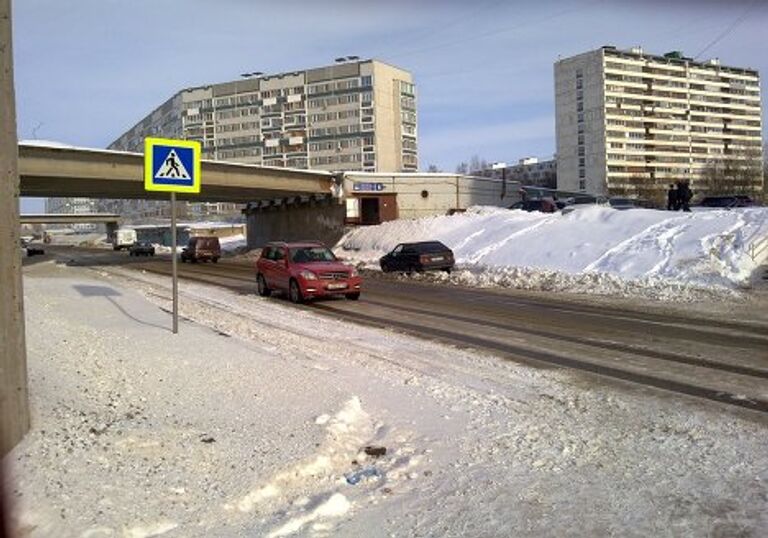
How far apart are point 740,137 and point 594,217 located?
129 meters

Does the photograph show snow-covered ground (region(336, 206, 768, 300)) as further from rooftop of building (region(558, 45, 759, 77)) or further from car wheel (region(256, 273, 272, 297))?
rooftop of building (region(558, 45, 759, 77))

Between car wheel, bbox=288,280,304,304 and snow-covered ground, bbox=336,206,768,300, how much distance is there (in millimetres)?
7778

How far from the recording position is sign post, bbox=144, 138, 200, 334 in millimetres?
11328

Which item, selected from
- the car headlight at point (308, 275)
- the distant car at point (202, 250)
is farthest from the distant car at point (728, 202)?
the car headlight at point (308, 275)

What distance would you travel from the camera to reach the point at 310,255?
70.6 ft

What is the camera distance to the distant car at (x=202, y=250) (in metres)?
47.8

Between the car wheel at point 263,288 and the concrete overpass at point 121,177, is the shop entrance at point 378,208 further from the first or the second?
the car wheel at point 263,288

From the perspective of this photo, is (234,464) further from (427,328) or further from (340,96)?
(340,96)

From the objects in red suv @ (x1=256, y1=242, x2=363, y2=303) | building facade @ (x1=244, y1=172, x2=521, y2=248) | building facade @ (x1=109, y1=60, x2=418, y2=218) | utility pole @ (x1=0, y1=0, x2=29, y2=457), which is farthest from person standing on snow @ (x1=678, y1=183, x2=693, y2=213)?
building facade @ (x1=109, y1=60, x2=418, y2=218)

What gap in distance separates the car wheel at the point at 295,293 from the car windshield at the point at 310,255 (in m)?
0.97

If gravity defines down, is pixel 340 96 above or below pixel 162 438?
above

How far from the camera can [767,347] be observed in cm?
1120

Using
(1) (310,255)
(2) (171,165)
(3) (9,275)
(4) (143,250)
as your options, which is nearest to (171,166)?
(2) (171,165)

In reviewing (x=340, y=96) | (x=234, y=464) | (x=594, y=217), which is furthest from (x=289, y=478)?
(x=340, y=96)
